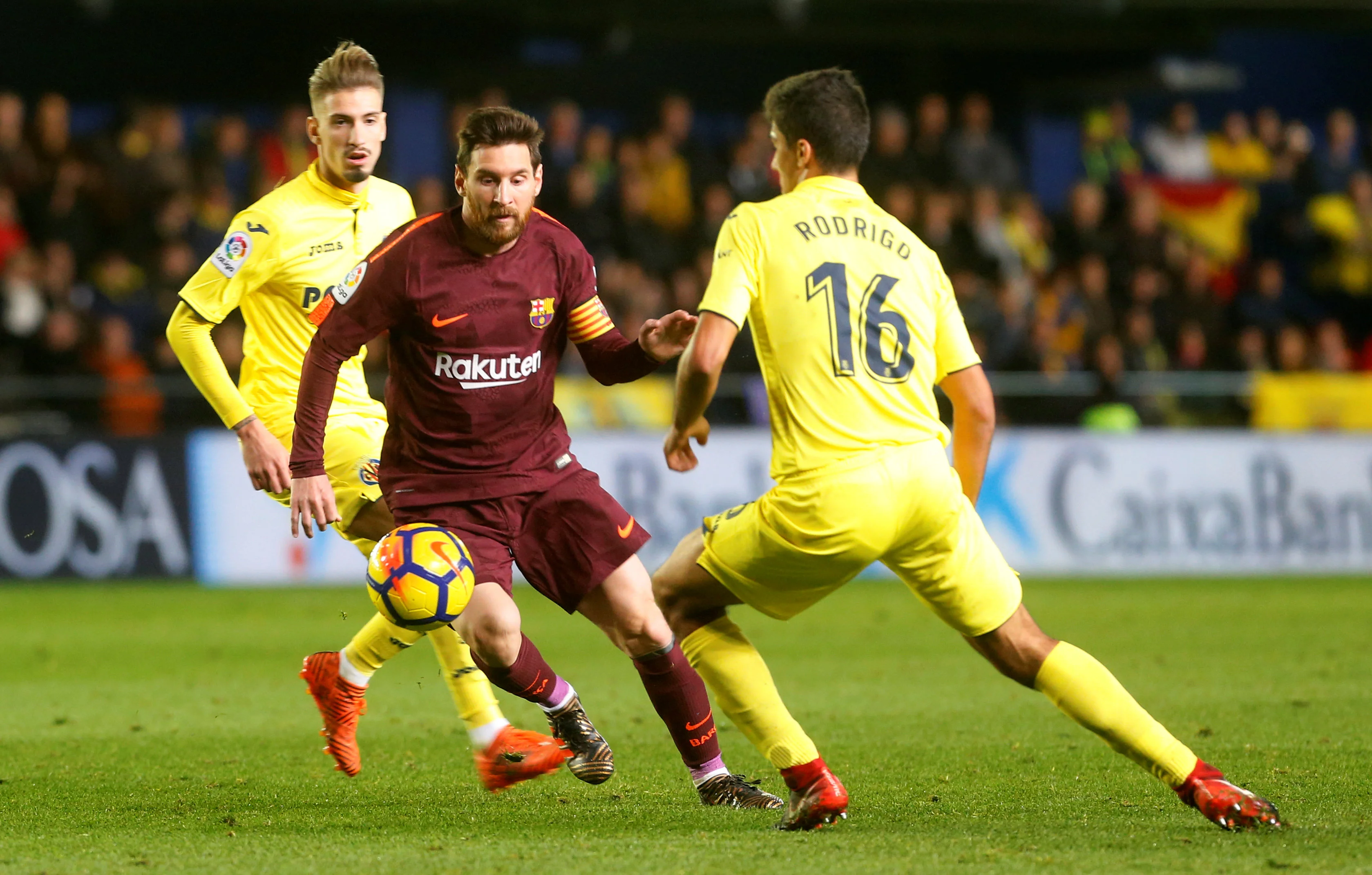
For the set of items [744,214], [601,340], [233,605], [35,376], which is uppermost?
[744,214]

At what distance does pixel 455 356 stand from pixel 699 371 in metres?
1.03

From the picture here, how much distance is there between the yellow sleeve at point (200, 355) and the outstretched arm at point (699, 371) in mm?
1969

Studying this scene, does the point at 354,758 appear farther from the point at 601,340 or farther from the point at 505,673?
the point at 601,340

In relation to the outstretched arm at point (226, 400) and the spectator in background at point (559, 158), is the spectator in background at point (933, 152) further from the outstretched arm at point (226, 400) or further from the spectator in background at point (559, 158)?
the outstretched arm at point (226, 400)

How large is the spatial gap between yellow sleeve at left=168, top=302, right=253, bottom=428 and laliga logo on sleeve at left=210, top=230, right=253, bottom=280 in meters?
0.18

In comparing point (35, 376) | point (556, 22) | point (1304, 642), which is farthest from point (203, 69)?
point (1304, 642)

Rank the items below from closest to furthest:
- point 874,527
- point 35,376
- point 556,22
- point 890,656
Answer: point 874,527 → point 890,656 → point 35,376 → point 556,22

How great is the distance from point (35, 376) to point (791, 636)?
7023mm

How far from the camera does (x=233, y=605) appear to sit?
12953mm

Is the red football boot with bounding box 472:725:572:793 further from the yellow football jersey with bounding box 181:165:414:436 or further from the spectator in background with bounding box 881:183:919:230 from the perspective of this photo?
the spectator in background with bounding box 881:183:919:230

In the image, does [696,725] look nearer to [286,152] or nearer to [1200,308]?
[286,152]

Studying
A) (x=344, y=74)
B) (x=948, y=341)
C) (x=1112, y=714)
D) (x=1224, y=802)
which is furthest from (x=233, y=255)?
(x=1224, y=802)

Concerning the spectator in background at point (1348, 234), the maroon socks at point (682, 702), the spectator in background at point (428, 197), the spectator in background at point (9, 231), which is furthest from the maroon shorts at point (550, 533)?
the spectator in background at point (1348, 234)

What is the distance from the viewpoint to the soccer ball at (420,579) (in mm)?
5199
